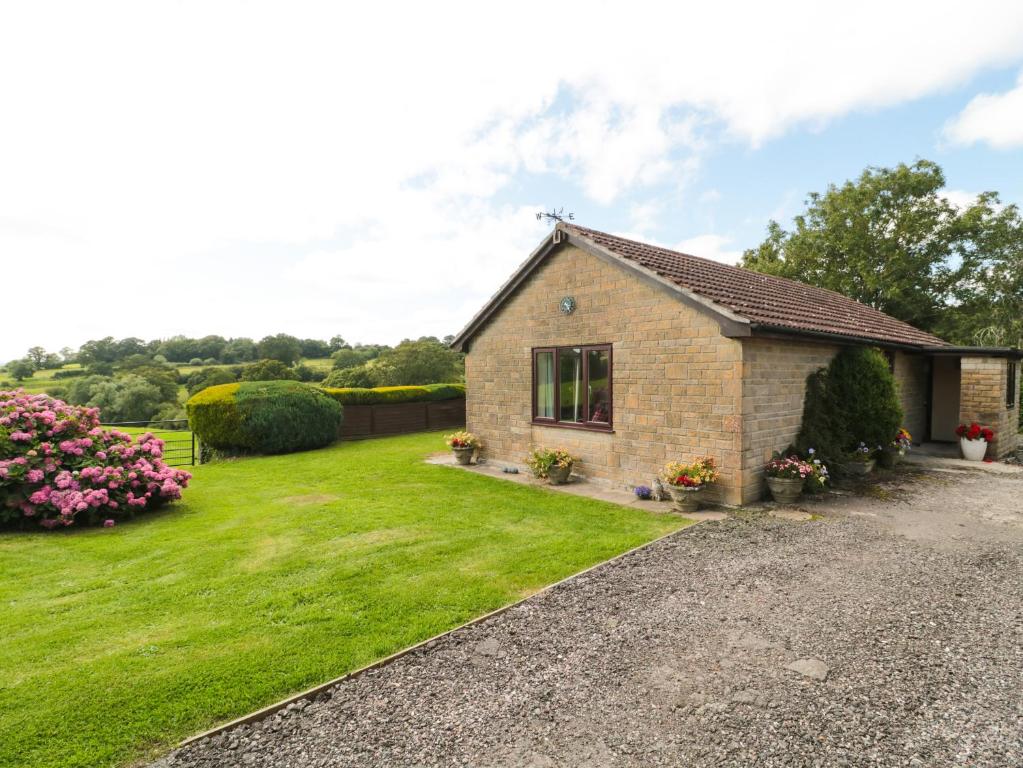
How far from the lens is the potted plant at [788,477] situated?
8.23 metres

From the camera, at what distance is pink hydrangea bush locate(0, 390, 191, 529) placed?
7730 mm

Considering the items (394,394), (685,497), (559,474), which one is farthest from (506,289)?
(394,394)

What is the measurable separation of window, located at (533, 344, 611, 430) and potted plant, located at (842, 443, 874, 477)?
→ 5.08m

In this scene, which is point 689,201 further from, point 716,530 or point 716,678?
point 716,678

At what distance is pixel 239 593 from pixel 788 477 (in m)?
8.18

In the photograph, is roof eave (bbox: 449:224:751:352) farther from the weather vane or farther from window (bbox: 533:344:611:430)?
window (bbox: 533:344:611:430)

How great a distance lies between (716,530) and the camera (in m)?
7.15

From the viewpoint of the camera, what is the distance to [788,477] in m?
8.32

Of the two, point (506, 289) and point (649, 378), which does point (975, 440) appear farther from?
point (506, 289)

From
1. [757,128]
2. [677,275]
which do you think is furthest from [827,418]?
[757,128]

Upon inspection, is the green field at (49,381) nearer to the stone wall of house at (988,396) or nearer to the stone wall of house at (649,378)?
the stone wall of house at (649,378)

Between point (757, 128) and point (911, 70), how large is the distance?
3970 millimetres

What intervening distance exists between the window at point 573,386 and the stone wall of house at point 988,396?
9.92 metres

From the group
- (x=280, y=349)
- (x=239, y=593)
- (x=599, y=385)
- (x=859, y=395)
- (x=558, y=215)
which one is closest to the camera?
(x=239, y=593)
